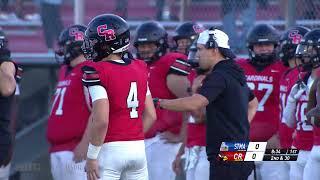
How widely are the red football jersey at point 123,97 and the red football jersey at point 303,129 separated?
2106 millimetres

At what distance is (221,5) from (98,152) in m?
4.99

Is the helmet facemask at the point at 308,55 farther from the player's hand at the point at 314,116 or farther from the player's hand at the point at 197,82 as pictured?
the player's hand at the point at 197,82

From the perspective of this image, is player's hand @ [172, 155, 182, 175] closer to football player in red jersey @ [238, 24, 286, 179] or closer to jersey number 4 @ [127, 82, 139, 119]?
football player in red jersey @ [238, 24, 286, 179]

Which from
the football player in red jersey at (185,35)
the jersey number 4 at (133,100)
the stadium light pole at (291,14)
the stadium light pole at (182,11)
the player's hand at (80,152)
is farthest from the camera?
the stadium light pole at (182,11)

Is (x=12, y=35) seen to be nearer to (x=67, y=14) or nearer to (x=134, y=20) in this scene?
(x=67, y=14)

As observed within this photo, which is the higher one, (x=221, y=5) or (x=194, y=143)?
(x=221, y=5)

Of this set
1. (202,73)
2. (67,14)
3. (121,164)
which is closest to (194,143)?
(202,73)

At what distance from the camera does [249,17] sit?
34.3 ft

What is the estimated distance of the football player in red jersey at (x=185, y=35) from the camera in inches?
362

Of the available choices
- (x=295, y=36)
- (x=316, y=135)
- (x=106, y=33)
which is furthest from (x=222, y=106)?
(x=295, y=36)
